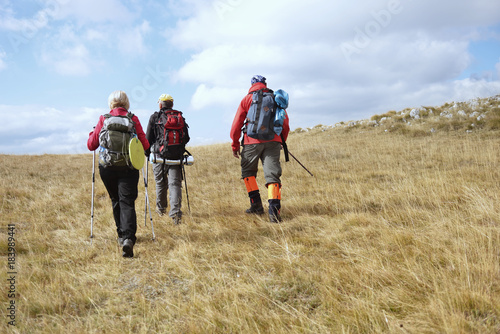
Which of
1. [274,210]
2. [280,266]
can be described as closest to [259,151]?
[274,210]

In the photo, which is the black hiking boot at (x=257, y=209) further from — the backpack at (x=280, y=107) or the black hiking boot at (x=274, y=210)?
the backpack at (x=280, y=107)

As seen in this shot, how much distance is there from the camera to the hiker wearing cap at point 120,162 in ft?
13.8

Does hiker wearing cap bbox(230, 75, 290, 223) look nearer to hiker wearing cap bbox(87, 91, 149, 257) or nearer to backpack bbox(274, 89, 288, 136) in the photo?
backpack bbox(274, 89, 288, 136)

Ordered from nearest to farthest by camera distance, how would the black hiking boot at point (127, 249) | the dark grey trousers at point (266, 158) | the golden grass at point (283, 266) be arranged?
the golden grass at point (283, 266), the black hiking boot at point (127, 249), the dark grey trousers at point (266, 158)

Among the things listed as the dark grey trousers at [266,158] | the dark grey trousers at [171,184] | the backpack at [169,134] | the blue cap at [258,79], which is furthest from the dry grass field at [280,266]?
the blue cap at [258,79]

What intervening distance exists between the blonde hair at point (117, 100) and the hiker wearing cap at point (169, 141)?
1.16 metres

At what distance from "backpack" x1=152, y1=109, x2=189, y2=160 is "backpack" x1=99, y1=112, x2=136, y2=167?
54.3 inches

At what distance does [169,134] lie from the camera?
18.6 feet

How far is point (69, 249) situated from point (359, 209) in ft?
15.0

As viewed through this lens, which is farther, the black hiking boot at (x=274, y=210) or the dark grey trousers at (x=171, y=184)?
the dark grey trousers at (x=171, y=184)

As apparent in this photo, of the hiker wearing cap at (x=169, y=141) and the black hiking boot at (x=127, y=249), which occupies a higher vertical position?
the hiker wearing cap at (x=169, y=141)

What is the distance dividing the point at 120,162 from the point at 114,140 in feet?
1.00

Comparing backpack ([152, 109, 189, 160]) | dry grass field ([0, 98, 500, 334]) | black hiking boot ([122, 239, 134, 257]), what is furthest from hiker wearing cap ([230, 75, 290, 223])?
black hiking boot ([122, 239, 134, 257])

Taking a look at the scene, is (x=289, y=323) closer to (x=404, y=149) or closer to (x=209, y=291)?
(x=209, y=291)
